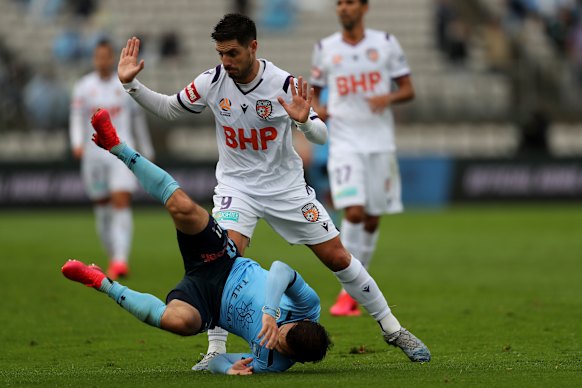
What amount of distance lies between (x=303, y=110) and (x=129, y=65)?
1.33m

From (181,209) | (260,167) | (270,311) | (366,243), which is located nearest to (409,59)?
(366,243)

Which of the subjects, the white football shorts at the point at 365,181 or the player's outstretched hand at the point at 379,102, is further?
the player's outstretched hand at the point at 379,102

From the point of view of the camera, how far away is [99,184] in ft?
49.2

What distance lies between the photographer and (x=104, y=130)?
7828 millimetres

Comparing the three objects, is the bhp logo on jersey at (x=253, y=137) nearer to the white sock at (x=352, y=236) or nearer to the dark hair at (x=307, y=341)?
the dark hair at (x=307, y=341)

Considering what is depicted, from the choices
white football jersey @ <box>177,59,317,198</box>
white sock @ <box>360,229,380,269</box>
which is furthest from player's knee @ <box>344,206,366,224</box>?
white football jersey @ <box>177,59,317,198</box>

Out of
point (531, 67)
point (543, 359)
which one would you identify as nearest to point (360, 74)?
point (543, 359)

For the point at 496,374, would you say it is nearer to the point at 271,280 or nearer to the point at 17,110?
the point at 271,280

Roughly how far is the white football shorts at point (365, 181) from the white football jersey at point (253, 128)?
2.56 m

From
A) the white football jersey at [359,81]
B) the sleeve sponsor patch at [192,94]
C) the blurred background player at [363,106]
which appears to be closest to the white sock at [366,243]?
the blurred background player at [363,106]

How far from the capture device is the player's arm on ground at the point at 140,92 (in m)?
8.48

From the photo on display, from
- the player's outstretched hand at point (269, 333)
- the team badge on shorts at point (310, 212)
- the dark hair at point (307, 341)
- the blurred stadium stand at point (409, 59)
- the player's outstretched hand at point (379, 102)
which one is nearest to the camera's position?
the player's outstretched hand at point (269, 333)

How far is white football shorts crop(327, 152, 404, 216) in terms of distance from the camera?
11453 millimetres

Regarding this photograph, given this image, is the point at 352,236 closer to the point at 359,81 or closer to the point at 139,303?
the point at 359,81
